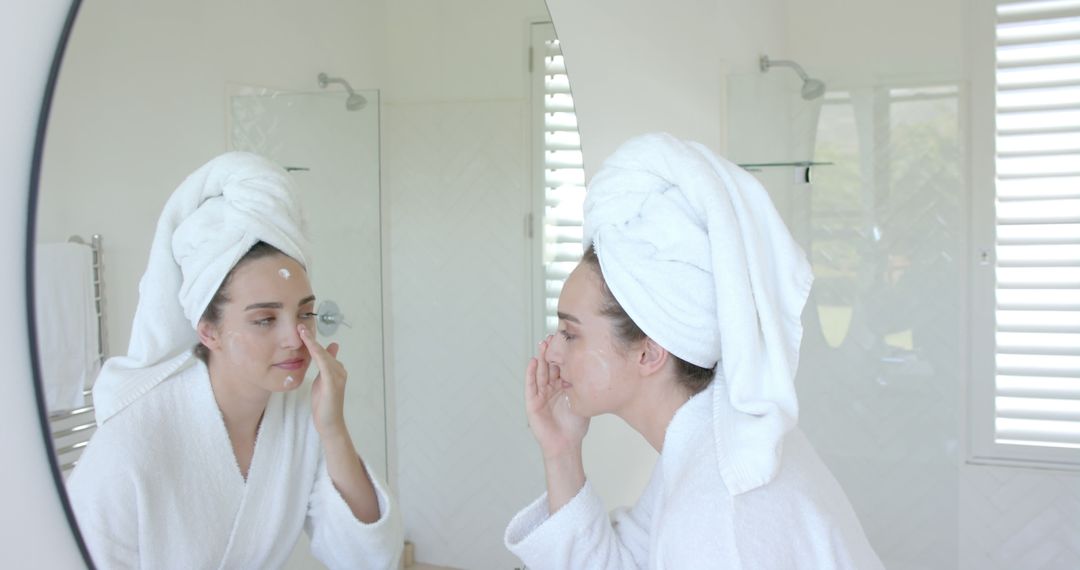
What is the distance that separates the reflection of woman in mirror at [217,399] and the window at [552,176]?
1.70 ft

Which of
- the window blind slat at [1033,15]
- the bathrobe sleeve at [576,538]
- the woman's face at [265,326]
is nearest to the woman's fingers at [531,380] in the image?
the bathrobe sleeve at [576,538]

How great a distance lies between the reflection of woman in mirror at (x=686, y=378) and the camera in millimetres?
838

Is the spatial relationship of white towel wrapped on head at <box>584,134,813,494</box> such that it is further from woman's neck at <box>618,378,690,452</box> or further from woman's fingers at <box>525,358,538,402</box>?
woman's fingers at <box>525,358,538,402</box>

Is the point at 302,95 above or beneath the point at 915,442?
above

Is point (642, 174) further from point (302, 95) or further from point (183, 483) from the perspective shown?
point (183, 483)

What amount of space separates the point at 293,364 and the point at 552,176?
0.74 meters

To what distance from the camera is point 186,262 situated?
0.64 metres

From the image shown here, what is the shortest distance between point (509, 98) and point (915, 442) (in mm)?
1819

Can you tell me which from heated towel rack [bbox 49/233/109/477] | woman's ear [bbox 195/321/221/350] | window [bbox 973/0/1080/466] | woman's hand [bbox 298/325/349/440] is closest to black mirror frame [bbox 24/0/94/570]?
heated towel rack [bbox 49/233/109/477]

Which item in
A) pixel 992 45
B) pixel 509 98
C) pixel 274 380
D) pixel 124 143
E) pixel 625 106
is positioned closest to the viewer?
pixel 124 143

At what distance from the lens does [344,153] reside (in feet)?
2.78

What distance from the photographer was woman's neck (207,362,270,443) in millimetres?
682

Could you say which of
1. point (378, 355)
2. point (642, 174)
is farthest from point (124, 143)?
point (642, 174)

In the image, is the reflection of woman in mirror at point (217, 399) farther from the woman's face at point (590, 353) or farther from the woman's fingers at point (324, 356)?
the woman's face at point (590, 353)
